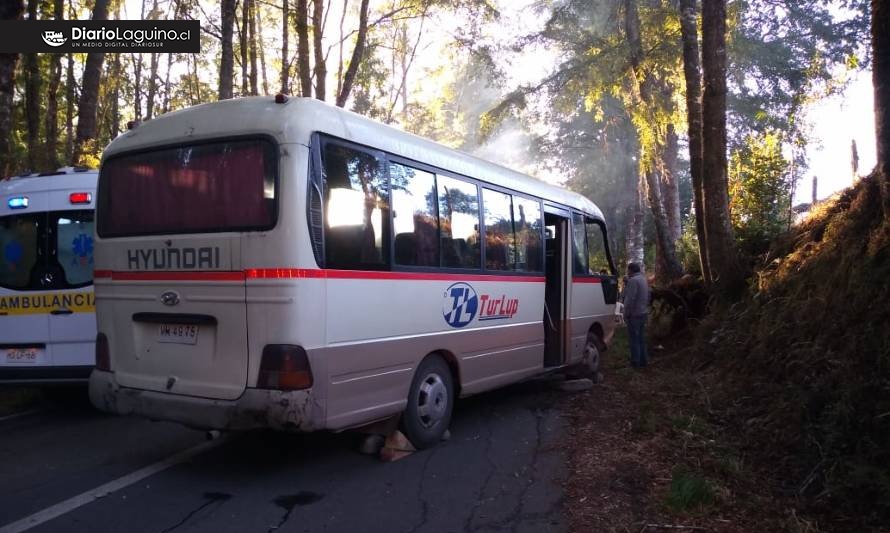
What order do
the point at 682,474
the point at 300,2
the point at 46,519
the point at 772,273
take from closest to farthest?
the point at 46,519 < the point at 682,474 < the point at 772,273 < the point at 300,2

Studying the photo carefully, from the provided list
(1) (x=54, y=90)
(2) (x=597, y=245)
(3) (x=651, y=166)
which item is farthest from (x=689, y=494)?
(1) (x=54, y=90)

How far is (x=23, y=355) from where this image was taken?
284 inches

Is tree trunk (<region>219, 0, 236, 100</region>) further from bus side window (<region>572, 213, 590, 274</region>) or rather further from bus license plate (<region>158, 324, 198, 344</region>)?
bus license plate (<region>158, 324, 198, 344</region>)

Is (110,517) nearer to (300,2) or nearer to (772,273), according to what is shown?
(772,273)

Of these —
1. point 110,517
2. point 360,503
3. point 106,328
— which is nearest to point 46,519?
point 110,517

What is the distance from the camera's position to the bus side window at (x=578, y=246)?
9539mm

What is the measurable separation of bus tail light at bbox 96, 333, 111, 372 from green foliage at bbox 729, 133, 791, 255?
30.6 feet

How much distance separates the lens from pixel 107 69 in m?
24.0

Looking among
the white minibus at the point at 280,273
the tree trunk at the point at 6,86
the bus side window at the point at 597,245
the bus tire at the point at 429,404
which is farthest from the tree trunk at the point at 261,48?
the bus tire at the point at 429,404

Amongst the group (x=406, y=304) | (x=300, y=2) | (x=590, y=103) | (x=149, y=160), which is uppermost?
(x=300, y=2)

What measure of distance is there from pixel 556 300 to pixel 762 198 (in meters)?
4.63

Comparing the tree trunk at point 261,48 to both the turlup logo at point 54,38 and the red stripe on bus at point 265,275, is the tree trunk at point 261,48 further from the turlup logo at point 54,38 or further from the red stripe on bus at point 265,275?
the red stripe on bus at point 265,275

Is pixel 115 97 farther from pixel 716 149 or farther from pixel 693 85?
pixel 716 149

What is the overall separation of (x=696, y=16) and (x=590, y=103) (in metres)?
4.47
